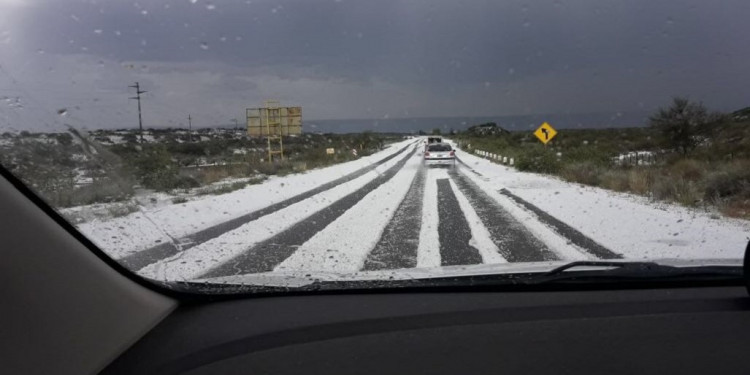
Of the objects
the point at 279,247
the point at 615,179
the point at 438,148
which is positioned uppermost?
the point at 438,148

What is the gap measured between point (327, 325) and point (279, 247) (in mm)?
3870

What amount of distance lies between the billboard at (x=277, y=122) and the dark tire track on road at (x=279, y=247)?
127 centimetres

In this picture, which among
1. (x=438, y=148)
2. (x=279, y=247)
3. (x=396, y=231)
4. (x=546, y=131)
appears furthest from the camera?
(x=438, y=148)

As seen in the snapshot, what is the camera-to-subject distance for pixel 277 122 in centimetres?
602

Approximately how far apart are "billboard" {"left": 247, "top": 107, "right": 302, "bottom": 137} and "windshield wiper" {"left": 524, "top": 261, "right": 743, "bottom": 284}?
3.15 metres

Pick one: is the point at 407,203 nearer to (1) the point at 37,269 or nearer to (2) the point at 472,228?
(2) the point at 472,228

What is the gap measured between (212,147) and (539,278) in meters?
4.05

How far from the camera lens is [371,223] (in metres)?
8.83

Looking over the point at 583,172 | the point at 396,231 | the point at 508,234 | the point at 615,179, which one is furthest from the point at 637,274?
the point at 583,172

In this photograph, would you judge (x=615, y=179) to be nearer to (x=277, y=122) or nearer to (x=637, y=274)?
(x=277, y=122)

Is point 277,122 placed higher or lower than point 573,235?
higher

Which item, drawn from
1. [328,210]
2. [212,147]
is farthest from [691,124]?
[212,147]

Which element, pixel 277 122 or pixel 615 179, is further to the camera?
pixel 615 179

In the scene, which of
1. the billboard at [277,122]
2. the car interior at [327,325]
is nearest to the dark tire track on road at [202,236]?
the car interior at [327,325]
